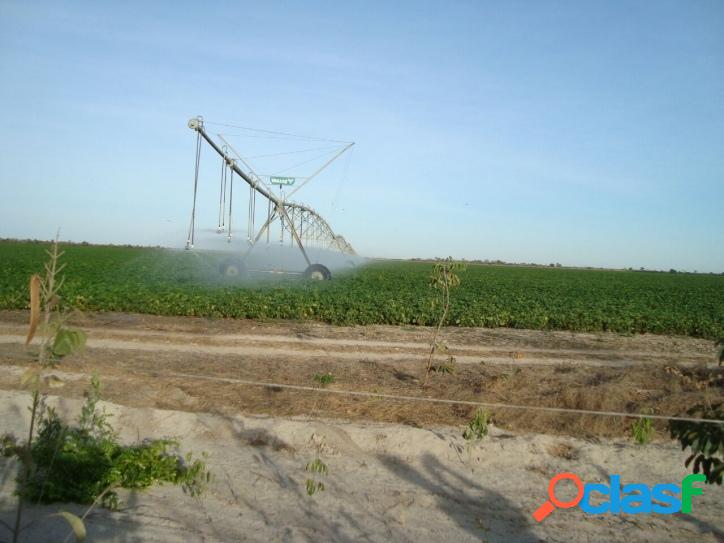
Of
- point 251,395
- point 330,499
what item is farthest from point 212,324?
point 330,499

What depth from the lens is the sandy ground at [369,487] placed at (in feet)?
14.8

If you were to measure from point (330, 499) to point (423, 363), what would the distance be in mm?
6012

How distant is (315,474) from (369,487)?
21.7 inches

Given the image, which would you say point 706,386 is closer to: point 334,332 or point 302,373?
point 302,373

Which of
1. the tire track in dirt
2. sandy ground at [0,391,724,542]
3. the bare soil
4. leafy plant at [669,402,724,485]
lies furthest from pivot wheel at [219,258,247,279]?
leafy plant at [669,402,724,485]

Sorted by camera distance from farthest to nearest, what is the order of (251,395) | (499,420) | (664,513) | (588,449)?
(251,395) → (499,420) → (588,449) → (664,513)

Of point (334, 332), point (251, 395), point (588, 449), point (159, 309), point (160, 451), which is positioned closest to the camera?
point (160, 451)

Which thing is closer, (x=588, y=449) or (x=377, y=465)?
(x=377, y=465)

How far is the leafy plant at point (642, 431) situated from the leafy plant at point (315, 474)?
11.7 ft

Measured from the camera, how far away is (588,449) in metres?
6.31

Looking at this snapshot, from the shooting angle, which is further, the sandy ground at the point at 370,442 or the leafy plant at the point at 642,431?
the leafy plant at the point at 642,431
